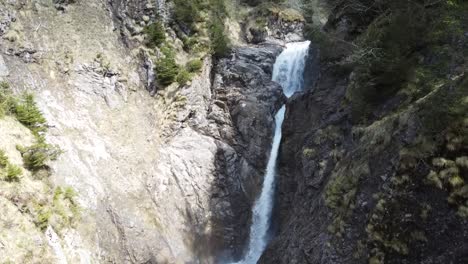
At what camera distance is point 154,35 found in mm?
19953

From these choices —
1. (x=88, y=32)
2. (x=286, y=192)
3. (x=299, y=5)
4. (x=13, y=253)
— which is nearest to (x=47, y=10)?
(x=88, y=32)

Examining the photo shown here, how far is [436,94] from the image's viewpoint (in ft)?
25.2

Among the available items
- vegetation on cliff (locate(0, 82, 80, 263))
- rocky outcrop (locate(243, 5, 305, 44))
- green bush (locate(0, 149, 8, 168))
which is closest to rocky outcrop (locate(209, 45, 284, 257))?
rocky outcrop (locate(243, 5, 305, 44))

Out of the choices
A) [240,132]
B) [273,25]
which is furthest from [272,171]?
[273,25]

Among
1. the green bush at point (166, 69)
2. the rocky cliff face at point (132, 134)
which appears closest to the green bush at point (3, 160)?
the rocky cliff face at point (132, 134)

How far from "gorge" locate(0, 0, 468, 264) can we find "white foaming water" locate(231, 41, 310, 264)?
9 centimetres

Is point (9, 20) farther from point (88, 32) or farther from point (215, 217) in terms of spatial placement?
point (215, 217)

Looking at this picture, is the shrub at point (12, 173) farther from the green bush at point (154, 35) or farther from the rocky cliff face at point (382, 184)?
the green bush at point (154, 35)

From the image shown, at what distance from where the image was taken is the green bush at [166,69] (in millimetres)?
19359

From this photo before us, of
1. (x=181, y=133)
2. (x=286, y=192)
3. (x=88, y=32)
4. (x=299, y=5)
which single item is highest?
(x=299, y=5)

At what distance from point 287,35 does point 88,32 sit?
19.3m

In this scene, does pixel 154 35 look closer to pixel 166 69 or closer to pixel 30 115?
pixel 166 69

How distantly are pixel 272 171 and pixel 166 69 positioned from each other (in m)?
8.26

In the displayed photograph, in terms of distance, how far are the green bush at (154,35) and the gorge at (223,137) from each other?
0.08m
